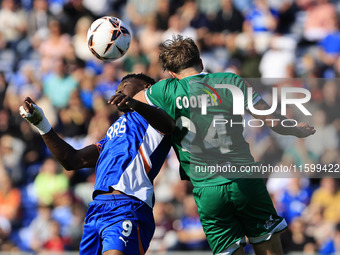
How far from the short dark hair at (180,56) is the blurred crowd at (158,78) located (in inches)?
167

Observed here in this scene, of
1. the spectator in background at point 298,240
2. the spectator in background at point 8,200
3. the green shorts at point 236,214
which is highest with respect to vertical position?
the green shorts at point 236,214

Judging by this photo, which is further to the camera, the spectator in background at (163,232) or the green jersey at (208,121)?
the spectator in background at (163,232)

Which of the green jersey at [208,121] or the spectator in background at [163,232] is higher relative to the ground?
the green jersey at [208,121]

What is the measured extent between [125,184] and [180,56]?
4.32ft

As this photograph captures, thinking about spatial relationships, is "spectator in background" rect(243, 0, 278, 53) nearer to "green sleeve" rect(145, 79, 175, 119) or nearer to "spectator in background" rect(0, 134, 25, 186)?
"spectator in background" rect(0, 134, 25, 186)

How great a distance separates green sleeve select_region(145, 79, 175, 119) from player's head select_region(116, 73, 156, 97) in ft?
1.24

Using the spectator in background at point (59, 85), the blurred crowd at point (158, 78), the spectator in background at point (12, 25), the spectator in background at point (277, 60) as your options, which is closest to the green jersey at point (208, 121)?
the blurred crowd at point (158, 78)

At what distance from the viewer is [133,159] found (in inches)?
231

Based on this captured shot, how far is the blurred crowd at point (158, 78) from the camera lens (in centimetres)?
1014

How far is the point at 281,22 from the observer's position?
1228 centimetres

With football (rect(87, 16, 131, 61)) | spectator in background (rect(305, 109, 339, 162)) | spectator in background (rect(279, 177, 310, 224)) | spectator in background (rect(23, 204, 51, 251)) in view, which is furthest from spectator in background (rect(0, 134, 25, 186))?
football (rect(87, 16, 131, 61))

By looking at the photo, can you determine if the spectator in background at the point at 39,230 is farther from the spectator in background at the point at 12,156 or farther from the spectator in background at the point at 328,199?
the spectator in background at the point at 328,199

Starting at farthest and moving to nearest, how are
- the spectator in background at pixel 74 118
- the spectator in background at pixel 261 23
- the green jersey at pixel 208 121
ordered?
the spectator in background at pixel 74 118, the spectator in background at pixel 261 23, the green jersey at pixel 208 121

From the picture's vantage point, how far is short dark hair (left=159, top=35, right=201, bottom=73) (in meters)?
5.94
